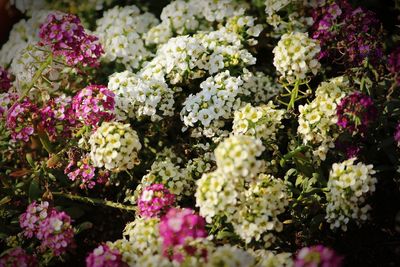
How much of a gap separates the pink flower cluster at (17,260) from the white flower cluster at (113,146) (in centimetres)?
73

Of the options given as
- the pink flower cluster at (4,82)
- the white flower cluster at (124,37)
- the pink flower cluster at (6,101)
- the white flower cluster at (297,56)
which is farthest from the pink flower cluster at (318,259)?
the pink flower cluster at (4,82)

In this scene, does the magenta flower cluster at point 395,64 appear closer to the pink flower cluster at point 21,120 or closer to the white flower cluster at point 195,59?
the white flower cluster at point 195,59

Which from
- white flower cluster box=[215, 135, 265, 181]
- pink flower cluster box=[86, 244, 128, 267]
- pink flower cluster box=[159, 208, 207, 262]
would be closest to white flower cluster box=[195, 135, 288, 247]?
white flower cluster box=[215, 135, 265, 181]

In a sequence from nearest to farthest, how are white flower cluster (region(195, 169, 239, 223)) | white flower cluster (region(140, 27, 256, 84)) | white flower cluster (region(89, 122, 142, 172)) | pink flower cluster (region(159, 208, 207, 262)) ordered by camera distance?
1. pink flower cluster (region(159, 208, 207, 262))
2. white flower cluster (region(195, 169, 239, 223))
3. white flower cluster (region(89, 122, 142, 172))
4. white flower cluster (region(140, 27, 256, 84))

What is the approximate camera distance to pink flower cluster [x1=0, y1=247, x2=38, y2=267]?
9.34 feet

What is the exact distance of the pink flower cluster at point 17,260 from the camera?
285 centimetres

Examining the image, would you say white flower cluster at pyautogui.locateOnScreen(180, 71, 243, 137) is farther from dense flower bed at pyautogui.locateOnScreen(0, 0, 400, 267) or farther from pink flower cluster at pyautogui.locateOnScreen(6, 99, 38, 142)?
pink flower cluster at pyautogui.locateOnScreen(6, 99, 38, 142)

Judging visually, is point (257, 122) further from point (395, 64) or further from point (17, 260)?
point (17, 260)

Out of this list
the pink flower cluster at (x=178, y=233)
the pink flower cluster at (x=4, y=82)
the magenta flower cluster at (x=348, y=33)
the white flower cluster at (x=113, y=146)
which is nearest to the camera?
the pink flower cluster at (x=178, y=233)

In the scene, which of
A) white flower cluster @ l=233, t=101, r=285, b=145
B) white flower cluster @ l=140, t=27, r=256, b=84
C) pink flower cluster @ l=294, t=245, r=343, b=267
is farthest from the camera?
white flower cluster @ l=140, t=27, r=256, b=84

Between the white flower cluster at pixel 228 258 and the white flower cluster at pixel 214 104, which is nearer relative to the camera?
the white flower cluster at pixel 228 258

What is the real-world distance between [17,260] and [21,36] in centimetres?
289

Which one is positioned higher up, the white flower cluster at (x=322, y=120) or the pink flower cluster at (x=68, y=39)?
the pink flower cluster at (x=68, y=39)

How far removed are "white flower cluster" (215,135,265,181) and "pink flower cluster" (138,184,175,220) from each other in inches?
21.7
